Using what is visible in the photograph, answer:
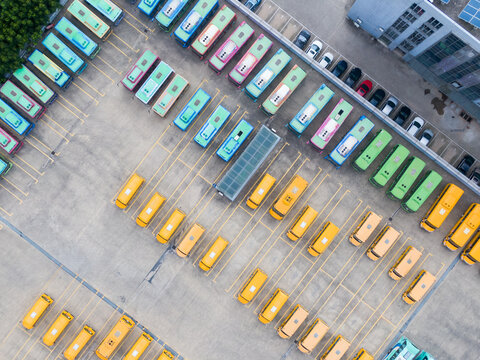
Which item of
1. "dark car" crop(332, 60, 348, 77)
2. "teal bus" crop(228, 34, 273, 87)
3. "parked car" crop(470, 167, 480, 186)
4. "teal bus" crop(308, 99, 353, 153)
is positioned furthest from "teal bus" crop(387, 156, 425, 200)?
"teal bus" crop(228, 34, 273, 87)

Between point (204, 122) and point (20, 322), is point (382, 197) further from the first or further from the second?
point (20, 322)

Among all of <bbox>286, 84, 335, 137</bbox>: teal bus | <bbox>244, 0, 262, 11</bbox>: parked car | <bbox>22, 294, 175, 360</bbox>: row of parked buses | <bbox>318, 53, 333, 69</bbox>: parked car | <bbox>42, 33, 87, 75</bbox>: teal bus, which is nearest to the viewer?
<bbox>286, 84, 335, 137</bbox>: teal bus

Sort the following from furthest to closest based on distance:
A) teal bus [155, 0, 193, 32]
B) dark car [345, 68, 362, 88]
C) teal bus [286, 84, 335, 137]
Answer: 1. dark car [345, 68, 362, 88]
2. teal bus [155, 0, 193, 32]
3. teal bus [286, 84, 335, 137]

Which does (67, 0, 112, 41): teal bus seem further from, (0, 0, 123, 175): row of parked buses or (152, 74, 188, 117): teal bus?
(152, 74, 188, 117): teal bus

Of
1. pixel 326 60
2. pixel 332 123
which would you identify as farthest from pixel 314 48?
pixel 332 123

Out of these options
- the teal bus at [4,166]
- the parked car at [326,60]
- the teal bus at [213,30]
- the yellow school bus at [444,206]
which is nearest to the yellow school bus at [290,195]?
A: the parked car at [326,60]

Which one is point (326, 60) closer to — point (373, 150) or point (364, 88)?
point (364, 88)

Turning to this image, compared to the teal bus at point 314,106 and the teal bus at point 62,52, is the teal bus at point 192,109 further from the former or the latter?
the teal bus at point 62,52
